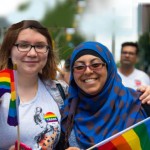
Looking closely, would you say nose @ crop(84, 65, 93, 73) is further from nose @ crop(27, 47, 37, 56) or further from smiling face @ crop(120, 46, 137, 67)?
smiling face @ crop(120, 46, 137, 67)

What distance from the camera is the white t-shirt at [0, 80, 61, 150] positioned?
2.75 m

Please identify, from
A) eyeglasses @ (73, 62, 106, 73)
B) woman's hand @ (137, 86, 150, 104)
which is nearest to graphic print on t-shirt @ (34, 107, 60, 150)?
eyeglasses @ (73, 62, 106, 73)

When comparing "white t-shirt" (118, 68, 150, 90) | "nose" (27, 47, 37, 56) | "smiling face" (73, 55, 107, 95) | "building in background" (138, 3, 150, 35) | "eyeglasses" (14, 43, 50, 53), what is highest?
"building in background" (138, 3, 150, 35)

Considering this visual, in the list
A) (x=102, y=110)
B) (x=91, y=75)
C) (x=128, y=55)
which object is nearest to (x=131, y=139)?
(x=102, y=110)

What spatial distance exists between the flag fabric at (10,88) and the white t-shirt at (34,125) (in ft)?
0.47

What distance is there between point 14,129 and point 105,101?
2.22 feet

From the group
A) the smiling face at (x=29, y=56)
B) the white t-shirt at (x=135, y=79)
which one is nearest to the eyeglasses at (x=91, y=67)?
the smiling face at (x=29, y=56)

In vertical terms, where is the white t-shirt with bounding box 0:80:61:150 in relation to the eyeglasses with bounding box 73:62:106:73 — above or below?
below

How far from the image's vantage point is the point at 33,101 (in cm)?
291

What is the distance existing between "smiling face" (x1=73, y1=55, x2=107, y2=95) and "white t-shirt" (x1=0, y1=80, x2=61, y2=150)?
1.04 ft

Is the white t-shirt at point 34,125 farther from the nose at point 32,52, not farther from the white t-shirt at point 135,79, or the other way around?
the white t-shirt at point 135,79

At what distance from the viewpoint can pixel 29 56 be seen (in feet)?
9.41

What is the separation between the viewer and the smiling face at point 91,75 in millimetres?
2805

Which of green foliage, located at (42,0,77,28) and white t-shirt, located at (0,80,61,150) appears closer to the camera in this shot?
white t-shirt, located at (0,80,61,150)
